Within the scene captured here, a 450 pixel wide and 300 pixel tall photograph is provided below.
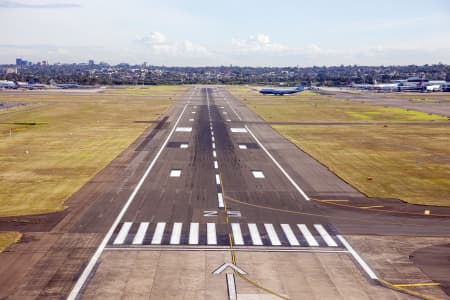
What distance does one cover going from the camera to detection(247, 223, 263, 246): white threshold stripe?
32.8 metres

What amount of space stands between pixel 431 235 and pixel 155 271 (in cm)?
1994

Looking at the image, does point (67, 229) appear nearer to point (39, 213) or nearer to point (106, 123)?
point (39, 213)

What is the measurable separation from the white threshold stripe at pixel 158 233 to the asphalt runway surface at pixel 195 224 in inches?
Result: 2.7

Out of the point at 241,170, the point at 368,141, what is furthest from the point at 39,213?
the point at 368,141

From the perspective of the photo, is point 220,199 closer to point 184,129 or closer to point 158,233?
point 158,233

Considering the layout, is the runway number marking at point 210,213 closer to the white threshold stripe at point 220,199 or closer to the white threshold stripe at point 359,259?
the white threshold stripe at point 220,199

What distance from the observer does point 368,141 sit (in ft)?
269

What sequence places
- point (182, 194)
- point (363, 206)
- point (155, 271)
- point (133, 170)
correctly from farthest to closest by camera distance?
point (133, 170) < point (182, 194) < point (363, 206) < point (155, 271)

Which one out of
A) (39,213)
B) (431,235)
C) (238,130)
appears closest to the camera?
(431,235)

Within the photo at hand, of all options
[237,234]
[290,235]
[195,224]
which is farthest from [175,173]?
[290,235]

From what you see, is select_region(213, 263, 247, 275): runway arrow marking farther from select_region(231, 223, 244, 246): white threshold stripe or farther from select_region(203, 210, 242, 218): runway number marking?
select_region(203, 210, 242, 218): runway number marking

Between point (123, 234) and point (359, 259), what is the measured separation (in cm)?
1568

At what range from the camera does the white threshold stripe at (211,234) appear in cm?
3278

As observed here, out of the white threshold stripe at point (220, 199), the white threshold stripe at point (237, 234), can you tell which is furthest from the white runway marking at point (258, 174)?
the white threshold stripe at point (237, 234)
